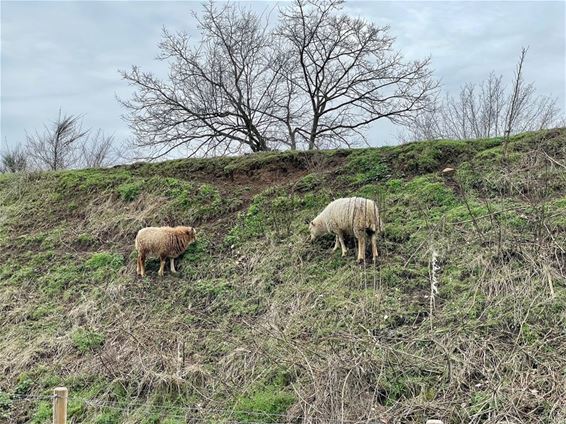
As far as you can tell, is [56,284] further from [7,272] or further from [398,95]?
[398,95]

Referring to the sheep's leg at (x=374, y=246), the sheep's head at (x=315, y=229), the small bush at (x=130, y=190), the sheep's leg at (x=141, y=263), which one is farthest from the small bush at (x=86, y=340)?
the small bush at (x=130, y=190)

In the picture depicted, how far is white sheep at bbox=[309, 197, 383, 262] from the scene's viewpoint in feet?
24.7

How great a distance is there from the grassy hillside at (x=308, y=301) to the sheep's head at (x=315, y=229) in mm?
215

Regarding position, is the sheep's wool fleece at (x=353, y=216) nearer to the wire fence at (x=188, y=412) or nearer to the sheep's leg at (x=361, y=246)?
the sheep's leg at (x=361, y=246)

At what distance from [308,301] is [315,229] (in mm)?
1828

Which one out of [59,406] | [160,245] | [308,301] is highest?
[160,245]

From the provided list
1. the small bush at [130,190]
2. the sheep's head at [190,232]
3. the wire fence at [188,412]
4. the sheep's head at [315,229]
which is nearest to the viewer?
the wire fence at [188,412]

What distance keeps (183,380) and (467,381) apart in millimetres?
3317

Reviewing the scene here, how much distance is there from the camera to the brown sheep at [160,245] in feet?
28.9

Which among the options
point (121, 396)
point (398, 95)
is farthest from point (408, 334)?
point (398, 95)

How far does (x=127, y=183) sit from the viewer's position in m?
12.1

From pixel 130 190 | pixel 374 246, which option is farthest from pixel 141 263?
pixel 374 246

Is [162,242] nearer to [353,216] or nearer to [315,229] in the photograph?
[315,229]

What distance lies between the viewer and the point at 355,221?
7.58 meters
